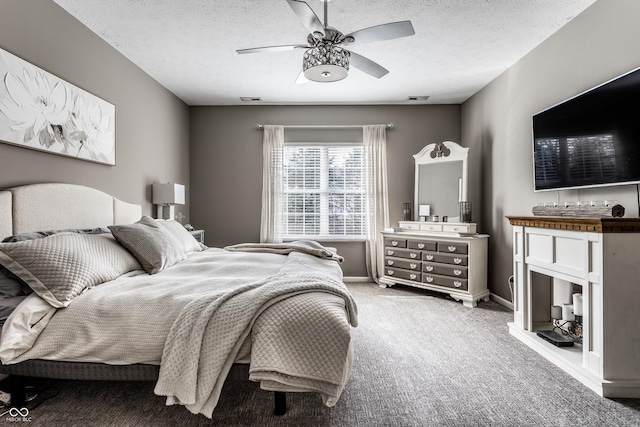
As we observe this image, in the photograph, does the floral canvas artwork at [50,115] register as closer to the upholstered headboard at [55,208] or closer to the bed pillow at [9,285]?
the upholstered headboard at [55,208]

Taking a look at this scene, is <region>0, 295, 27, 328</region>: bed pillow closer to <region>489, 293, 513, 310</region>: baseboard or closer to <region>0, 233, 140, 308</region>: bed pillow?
<region>0, 233, 140, 308</region>: bed pillow

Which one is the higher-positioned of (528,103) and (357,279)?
(528,103)

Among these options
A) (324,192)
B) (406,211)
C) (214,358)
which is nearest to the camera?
(214,358)

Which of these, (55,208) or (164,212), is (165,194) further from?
(55,208)

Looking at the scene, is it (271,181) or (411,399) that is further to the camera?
(271,181)

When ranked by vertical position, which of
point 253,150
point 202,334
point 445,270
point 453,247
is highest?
point 253,150

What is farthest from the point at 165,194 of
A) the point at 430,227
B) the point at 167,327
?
the point at 430,227

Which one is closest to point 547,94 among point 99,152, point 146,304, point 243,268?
point 243,268

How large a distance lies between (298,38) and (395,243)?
8.91 feet

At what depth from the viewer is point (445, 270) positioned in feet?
13.6

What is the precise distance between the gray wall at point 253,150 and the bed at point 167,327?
3.06 m

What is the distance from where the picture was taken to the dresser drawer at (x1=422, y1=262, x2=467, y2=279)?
13.2 feet

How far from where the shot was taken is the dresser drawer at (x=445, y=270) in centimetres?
403

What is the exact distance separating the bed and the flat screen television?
1.98 meters
